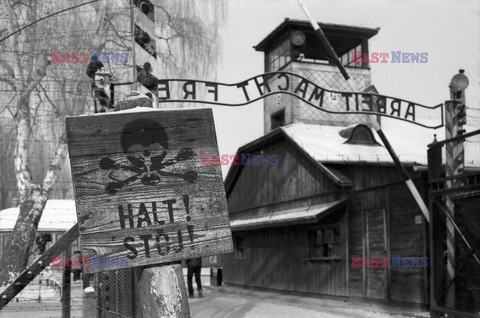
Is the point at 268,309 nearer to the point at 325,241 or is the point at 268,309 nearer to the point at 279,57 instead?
the point at 325,241

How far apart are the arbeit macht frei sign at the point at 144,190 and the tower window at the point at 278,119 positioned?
2298cm

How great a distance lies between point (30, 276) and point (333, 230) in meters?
11.8

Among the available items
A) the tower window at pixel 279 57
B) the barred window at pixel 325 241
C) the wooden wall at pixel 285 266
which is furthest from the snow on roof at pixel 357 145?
the tower window at pixel 279 57

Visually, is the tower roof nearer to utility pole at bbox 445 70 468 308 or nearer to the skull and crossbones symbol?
utility pole at bbox 445 70 468 308

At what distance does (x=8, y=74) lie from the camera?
17.9 meters

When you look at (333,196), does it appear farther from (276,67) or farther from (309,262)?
(276,67)

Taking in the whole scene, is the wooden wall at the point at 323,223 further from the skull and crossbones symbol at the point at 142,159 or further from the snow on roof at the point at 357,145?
the skull and crossbones symbol at the point at 142,159

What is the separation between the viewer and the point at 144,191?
2.48 meters

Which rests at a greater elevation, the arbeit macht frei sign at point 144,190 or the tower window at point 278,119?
the tower window at point 278,119

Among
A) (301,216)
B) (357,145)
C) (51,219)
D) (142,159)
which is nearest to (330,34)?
(357,145)

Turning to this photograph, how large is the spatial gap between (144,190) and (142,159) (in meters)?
0.13

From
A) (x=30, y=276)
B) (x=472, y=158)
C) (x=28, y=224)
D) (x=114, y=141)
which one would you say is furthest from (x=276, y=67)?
(x=114, y=141)

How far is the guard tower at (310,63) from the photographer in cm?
2469

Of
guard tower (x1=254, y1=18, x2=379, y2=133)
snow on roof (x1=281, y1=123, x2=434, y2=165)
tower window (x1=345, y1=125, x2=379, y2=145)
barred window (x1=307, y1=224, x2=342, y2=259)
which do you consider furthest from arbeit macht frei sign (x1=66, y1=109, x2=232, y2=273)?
guard tower (x1=254, y1=18, x2=379, y2=133)
